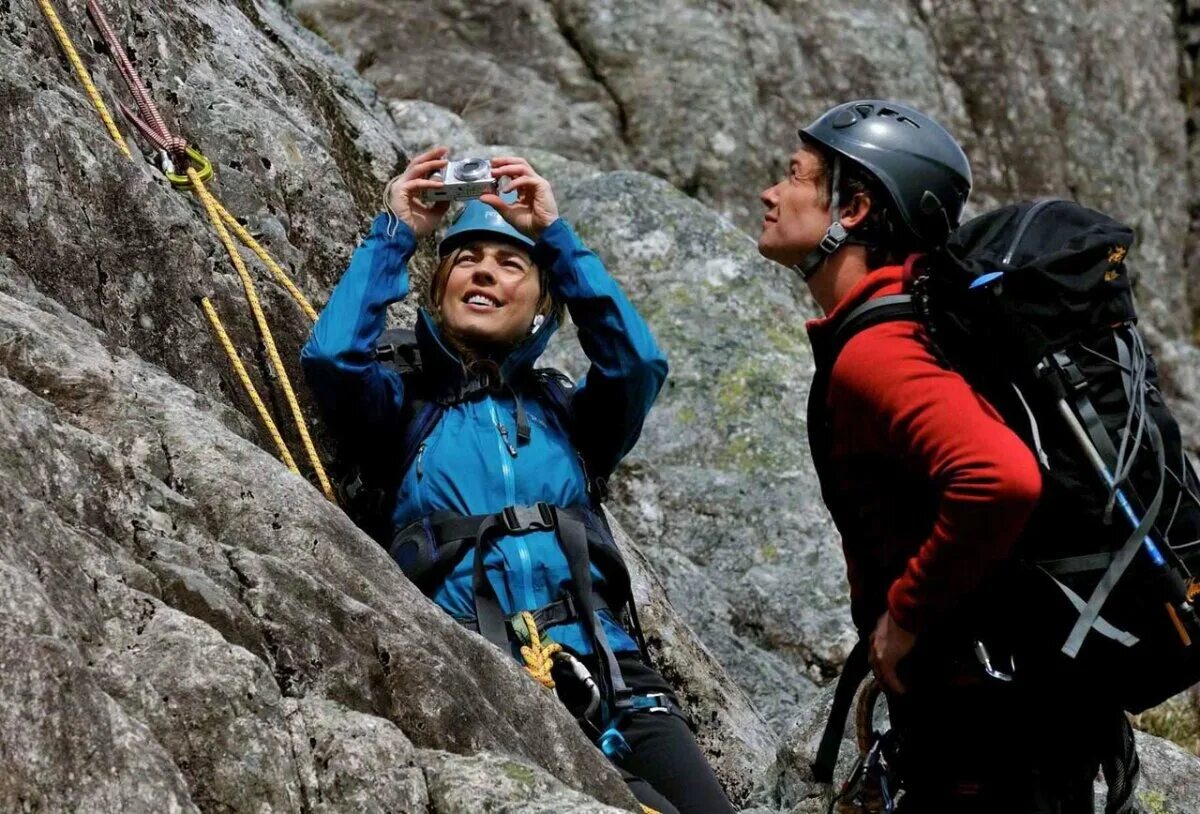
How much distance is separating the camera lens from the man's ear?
2299mm

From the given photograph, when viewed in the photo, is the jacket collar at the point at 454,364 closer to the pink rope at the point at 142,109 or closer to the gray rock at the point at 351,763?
the pink rope at the point at 142,109

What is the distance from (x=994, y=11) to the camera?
20.5 metres

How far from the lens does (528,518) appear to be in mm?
7184

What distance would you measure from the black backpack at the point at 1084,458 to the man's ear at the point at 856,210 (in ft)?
2.22

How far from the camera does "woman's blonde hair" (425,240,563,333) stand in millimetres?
7949

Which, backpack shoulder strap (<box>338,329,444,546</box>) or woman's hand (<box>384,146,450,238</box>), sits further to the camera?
woman's hand (<box>384,146,450,238</box>)

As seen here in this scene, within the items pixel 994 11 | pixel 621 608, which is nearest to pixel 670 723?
pixel 621 608

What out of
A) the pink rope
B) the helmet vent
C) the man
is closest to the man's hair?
the man

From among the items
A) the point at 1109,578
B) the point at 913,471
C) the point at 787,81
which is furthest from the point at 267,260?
the point at 787,81

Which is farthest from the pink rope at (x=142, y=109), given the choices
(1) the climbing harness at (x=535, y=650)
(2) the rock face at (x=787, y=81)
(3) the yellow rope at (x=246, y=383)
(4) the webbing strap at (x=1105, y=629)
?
(2) the rock face at (x=787, y=81)

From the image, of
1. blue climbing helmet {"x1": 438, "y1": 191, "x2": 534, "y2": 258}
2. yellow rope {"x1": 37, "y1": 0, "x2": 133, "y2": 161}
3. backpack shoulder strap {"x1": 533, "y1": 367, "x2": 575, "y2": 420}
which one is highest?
yellow rope {"x1": 37, "y1": 0, "x2": 133, "y2": 161}

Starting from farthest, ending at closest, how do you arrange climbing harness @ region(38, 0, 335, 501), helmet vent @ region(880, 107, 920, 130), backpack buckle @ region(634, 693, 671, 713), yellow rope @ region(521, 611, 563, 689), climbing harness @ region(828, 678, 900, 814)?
climbing harness @ region(38, 0, 335, 501)
backpack buckle @ region(634, 693, 671, 713)
yellow rope @ region(521, 611, 563, 689)
helmet vent @ region(880, 107, 920, 130)
climbing harness @ region(828, 678, 900, 814)

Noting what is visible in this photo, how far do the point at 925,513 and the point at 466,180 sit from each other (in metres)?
3.27

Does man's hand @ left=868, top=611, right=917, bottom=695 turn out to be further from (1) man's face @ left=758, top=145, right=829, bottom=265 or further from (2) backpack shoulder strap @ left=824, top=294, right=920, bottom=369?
(1) man's face @ left=758, top=145, right=829, bottom=265
